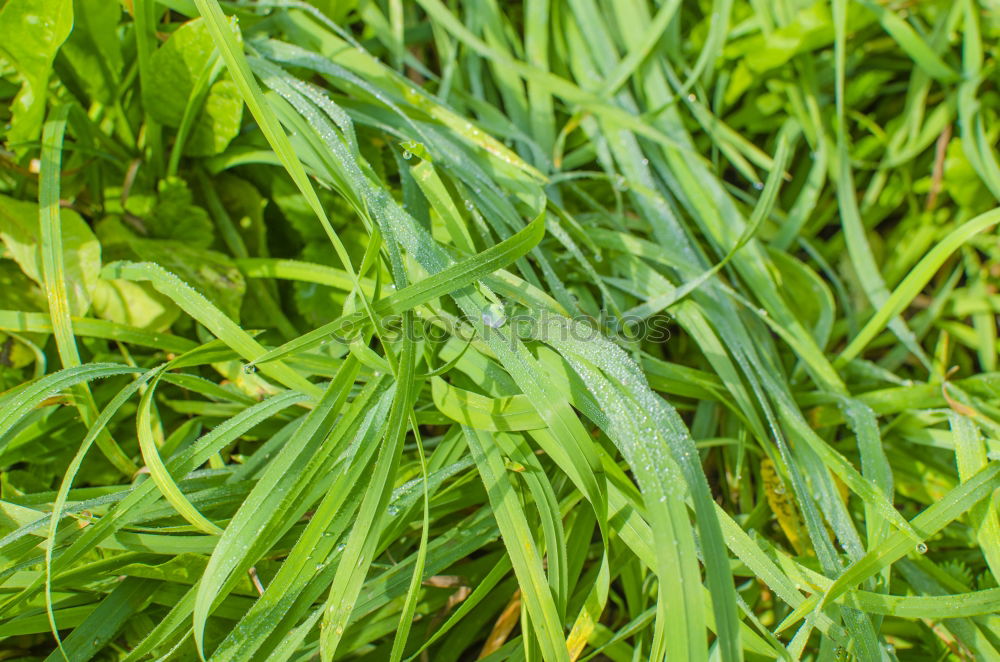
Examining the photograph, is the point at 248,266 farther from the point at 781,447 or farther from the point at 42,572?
the point at 781,447

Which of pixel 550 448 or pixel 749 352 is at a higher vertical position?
pixel 550 448

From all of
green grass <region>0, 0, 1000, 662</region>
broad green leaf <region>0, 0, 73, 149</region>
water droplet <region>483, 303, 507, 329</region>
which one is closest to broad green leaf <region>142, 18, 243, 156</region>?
green grass <region>0, 0, 1000, 662</region>

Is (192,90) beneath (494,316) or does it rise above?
above

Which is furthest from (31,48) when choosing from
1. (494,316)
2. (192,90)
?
(494,316)

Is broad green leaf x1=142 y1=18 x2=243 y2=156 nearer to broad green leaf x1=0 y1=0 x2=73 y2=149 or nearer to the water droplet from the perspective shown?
broad green leaf x1=0 y1=0 x2=73 y2=149

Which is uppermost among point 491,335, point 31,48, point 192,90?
point 31,48

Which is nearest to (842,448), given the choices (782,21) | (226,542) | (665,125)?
(665,125)

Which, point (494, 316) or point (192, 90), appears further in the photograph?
point (192, 90)

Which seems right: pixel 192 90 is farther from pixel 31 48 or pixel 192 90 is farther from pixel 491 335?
pixel 491 335

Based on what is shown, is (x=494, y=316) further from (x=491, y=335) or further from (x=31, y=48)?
(x=31, y=48)

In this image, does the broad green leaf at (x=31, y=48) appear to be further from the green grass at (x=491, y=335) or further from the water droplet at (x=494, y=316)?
the water droplet at (x=494, y=316)
